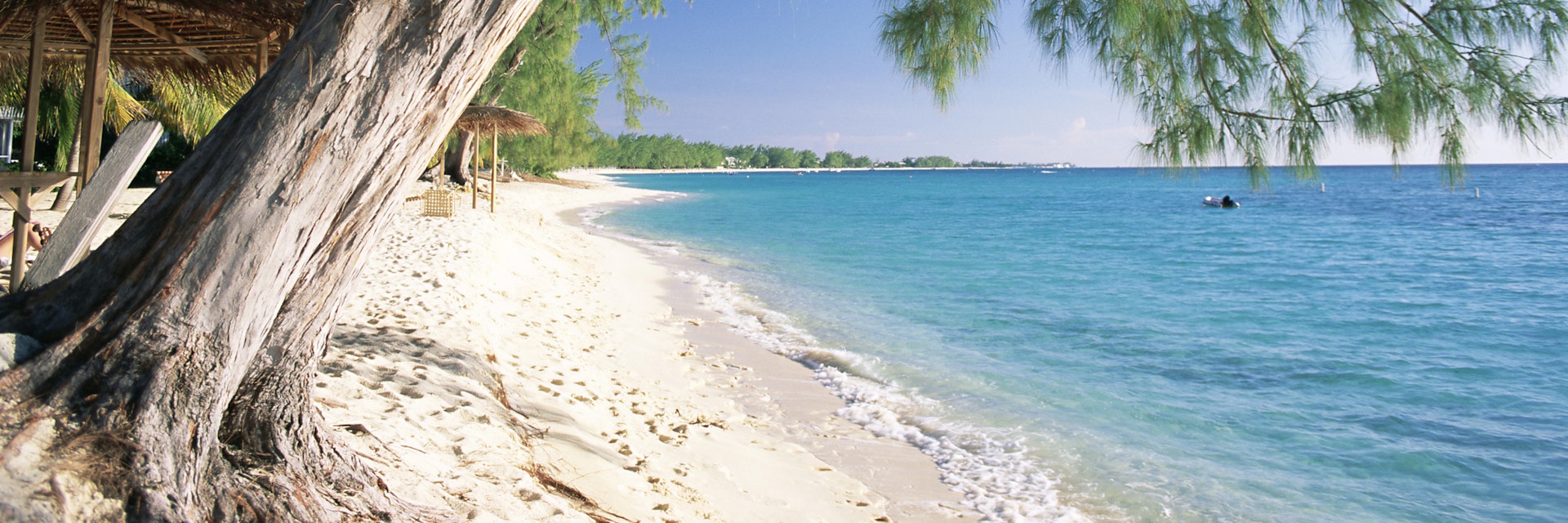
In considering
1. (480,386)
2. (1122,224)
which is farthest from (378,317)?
(1122,224)

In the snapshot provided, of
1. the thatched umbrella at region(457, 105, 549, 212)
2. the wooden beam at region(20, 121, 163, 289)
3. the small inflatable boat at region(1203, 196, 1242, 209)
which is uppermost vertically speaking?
the thatched umbrella at region(457, 105, 549, 212)

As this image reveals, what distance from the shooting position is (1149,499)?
4781 millimetres

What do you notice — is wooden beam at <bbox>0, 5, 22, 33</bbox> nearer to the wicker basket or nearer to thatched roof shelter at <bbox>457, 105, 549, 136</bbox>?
the wicker basket

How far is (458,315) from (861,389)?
3.07 meters

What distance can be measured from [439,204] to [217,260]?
1267cm

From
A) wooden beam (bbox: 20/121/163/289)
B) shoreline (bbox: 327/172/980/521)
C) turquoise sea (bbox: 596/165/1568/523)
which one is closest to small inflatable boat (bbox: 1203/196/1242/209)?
turquoise sea (bbox: 596/165/1568/523)

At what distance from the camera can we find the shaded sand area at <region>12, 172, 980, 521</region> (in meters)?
3.30

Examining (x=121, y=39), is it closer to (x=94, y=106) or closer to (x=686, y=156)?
(x=94, y=106)

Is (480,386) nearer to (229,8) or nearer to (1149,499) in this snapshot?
(229,8)

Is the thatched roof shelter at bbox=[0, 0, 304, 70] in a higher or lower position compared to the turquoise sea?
higher

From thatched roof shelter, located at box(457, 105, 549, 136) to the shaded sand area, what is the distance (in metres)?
6.36

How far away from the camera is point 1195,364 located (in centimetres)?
816

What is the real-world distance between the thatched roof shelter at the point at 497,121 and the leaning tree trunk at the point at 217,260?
13.2 m

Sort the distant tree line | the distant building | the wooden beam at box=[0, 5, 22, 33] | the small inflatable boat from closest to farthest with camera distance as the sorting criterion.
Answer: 1. the wooden beam at box=[0, 5, 22, 33]
2. the distant building
3. the small inflatable boat
4. the distant tree line
